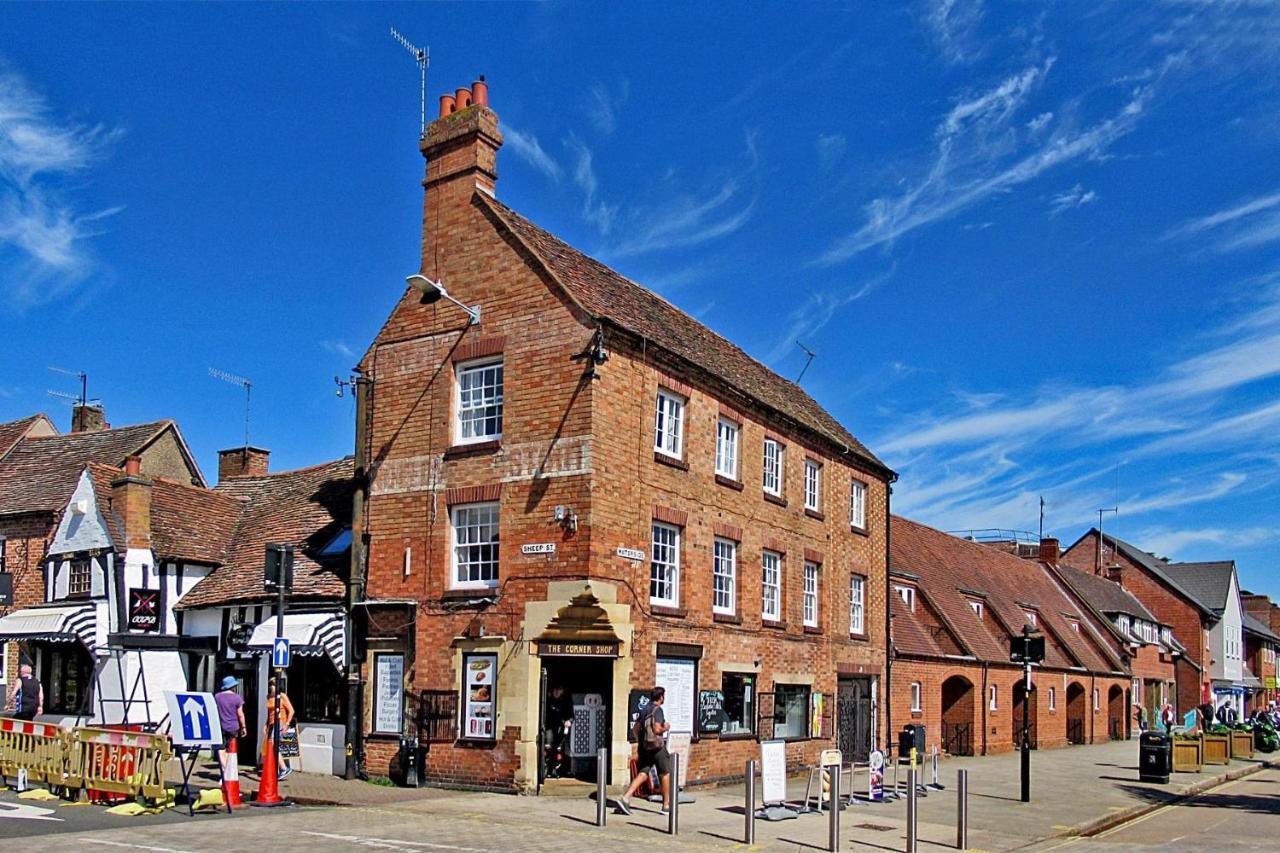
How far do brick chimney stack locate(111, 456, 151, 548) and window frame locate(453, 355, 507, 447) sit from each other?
7859 mm

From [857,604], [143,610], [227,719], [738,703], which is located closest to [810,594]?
[857,604]

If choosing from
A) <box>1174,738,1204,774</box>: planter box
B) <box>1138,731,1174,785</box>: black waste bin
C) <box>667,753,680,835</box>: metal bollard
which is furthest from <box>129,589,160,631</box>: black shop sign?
<box>1174,738,1204,774</box>: planter box

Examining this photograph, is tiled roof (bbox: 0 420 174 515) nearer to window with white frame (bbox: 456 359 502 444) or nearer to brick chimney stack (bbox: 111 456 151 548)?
brick chimney stack (bbox: 111 456 151 548)

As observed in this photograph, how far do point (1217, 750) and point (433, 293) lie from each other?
2604cm

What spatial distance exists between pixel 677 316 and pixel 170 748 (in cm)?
1501

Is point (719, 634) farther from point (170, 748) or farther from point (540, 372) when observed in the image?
point (170, 748)

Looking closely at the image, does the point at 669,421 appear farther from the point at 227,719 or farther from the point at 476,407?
the point at 227,719

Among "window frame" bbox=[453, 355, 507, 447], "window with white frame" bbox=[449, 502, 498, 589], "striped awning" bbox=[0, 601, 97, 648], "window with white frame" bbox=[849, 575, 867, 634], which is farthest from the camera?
"window with white frame" bbox=[849, 575, 867, 634]

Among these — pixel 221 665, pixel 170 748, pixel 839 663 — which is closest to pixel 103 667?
pixel 221 665

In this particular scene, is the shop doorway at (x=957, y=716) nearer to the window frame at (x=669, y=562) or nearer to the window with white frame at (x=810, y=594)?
the window with white frame at (x=810, y=594)

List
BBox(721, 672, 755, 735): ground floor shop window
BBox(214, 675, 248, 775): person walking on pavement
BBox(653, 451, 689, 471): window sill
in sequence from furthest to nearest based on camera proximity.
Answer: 1. BBox(721, 672, 755, 735): ground floor shop window
2. BBox(653, 451, 689, 471): window sill
3. BBox(214, 675, 248, 775): person walking on pavement

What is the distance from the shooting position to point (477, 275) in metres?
22.0

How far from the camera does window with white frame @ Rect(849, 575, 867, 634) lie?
29141 mm

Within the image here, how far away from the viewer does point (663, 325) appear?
80.2ft
